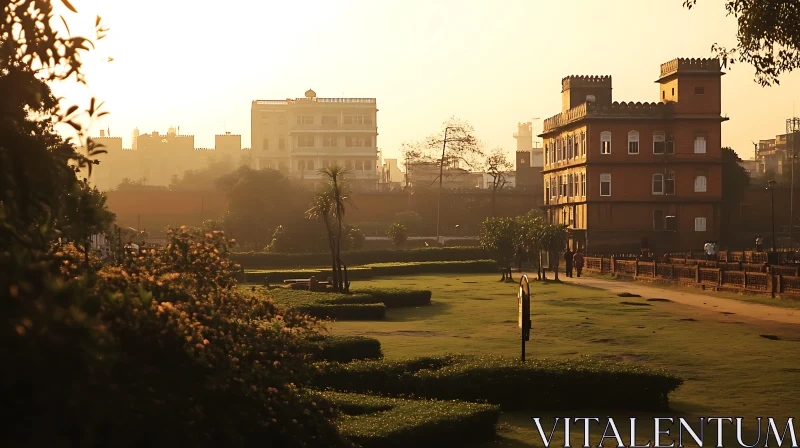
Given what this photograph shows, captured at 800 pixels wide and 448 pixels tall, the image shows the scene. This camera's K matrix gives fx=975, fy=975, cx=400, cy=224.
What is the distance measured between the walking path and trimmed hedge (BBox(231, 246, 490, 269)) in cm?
1469

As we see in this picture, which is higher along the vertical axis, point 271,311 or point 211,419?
point 271,311

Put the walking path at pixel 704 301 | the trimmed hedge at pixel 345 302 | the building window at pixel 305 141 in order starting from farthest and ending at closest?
the building window at pixel 305 141 < the walking path at pixel 704 301 < the trimmed hedge at pixel 345 302

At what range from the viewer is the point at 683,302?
30.8 meters

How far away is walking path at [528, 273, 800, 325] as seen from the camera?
2617 cm

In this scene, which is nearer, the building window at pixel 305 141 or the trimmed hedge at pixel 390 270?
the trimmed hedge at pixel 390 270

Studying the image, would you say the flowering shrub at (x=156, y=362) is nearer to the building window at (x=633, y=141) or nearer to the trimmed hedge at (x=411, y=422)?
the trimmed hedge at (x=411, y=422)

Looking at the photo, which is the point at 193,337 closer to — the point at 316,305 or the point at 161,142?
the point at 316,305

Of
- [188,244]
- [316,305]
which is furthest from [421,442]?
[316,305]

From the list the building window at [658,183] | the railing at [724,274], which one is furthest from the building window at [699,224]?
the railing at [724,274]

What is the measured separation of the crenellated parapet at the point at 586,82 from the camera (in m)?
68.0

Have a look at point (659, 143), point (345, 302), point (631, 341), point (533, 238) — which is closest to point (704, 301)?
point (631, 341)

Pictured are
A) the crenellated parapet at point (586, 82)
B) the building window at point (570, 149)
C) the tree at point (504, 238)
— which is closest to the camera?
the tree at point (504, 238)

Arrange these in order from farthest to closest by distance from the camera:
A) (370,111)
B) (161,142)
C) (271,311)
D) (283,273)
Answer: (161,142) < (370,111) < (283,273) < (271,311)

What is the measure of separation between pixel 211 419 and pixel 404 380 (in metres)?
6.50
